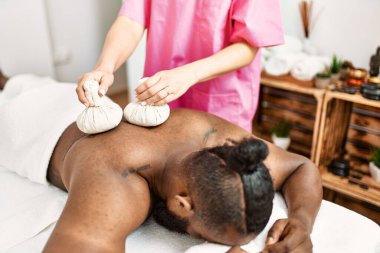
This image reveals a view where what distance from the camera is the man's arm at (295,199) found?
2.90 feet

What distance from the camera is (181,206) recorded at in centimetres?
90

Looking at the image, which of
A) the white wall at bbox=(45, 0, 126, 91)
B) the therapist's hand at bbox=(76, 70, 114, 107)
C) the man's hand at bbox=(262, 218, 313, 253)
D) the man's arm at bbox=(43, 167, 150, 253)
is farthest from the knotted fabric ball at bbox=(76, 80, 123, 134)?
the white wall at bbox=(45, 0, 126, 91)

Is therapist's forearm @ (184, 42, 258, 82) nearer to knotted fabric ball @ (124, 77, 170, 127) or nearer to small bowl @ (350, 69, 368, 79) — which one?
knotted fabric ball @ (124, 77, 170, 127)

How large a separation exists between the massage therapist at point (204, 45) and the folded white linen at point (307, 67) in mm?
527

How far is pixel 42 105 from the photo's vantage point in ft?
4.69

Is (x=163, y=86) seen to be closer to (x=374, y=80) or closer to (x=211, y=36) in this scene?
(x=211, y=36)

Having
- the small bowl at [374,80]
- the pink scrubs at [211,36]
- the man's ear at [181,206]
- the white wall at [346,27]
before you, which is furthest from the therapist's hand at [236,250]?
the white wall at [346,27]

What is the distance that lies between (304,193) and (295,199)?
3 centimetres

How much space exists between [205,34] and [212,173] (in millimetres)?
617

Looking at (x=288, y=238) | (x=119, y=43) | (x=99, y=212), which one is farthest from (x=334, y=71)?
(x=99, y=212)

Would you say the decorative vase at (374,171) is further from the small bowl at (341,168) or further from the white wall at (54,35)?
the white wall at (54,35)

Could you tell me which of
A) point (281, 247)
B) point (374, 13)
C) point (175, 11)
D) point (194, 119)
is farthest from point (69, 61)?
point (281, 247)

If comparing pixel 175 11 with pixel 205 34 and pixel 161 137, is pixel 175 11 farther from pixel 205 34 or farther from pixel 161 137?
pixel 161 137

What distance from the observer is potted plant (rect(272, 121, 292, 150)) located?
204cm
